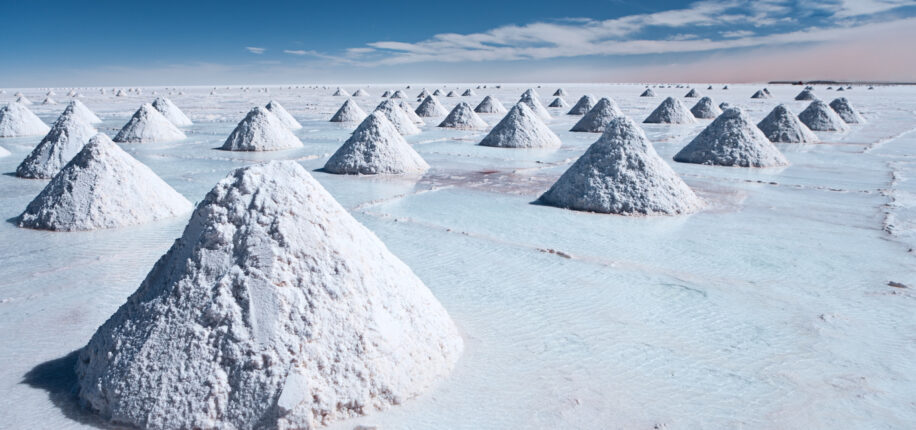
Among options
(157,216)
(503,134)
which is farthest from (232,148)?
(157,216)

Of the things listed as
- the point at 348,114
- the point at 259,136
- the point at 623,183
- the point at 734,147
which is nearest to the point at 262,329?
the point at 623,183

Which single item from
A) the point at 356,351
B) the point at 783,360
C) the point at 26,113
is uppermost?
the point at 26,113

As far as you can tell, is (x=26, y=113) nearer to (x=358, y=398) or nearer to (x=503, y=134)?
(x=503, y=134)

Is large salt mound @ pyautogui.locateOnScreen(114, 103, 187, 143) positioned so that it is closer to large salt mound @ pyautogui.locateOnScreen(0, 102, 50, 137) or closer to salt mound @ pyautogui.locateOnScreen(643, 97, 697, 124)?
large salt mound @ pyautogui.locateOnScreen(0, 102, 50, 137)

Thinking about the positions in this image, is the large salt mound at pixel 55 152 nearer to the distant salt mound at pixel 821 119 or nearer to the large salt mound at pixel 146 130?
the large salt mound at pixel 146 130

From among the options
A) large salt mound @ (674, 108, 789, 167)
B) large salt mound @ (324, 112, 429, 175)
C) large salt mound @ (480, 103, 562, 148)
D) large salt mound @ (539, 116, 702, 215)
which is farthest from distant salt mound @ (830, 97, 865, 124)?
large salt mound @ (324, 112, 429, 175)

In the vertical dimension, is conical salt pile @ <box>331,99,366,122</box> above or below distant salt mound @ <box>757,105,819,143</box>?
above
